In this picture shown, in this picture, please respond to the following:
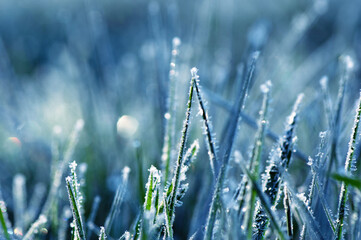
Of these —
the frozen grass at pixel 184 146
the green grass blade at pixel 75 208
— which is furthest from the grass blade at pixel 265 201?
the green grass blade at pixel 75 208

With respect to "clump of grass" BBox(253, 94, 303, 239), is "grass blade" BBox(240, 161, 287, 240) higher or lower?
lower

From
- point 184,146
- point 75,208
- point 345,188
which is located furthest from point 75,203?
point 345,188

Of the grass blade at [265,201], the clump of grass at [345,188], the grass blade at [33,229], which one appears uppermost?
the clump of grass at [345,188]

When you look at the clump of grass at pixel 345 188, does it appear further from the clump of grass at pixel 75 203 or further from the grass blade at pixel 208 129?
the clump of grass at pixel 75 203

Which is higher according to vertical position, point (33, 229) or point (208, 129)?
point (208, 129)

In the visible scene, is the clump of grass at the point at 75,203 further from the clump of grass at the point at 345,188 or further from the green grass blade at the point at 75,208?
the clump of grass at the point at 345,188

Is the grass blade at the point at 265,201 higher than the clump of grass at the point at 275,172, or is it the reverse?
the clump of grass at the point at 275,172

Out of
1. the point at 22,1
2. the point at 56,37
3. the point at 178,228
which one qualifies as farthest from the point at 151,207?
the point at 22,1

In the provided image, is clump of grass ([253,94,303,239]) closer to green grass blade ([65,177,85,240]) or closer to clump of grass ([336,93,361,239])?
clump of grass ([336,93,361,239])

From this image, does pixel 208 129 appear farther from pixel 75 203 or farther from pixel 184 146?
pixel 75 203

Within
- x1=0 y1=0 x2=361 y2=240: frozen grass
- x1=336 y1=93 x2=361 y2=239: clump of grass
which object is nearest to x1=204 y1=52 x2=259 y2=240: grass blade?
x1=0 y1=0 x2=361 y2=240: frozen grass

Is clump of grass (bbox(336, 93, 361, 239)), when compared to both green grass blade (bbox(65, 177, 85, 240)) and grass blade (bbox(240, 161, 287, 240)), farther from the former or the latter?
green grass blade (bbox(65, 177, 85, 240))

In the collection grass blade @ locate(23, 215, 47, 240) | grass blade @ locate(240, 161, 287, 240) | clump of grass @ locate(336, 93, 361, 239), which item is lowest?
grass blade @ locate(23, 215, 47, 240)
